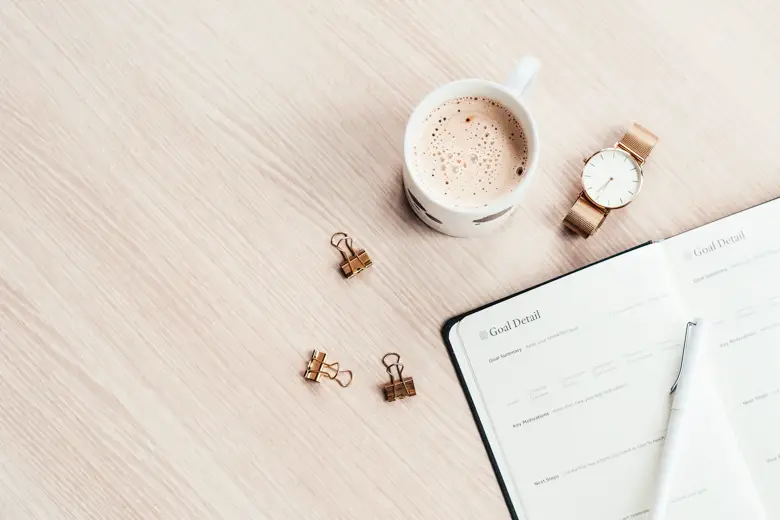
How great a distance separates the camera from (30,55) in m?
0.77

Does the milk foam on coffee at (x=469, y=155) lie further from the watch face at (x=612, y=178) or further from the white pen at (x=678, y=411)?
the white pen at (x=678, y=411)

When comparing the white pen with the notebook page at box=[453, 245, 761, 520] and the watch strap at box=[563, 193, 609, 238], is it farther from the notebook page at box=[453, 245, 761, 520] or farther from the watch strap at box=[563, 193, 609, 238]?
the watch strap at box=[563, 193, 609, 238]

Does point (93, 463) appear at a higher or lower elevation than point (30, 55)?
lower

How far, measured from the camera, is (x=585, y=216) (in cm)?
74

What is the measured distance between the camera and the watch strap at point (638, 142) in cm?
75

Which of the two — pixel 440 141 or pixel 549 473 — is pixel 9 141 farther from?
pixel 549 473

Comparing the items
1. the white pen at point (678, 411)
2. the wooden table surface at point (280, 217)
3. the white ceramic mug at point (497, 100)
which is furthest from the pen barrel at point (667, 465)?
the white ceramic mug at point (497, 100)

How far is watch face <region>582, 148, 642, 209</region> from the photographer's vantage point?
746mm

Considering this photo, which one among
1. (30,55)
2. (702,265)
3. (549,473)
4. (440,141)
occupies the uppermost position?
(30,55)

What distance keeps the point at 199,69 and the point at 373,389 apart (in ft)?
1.16

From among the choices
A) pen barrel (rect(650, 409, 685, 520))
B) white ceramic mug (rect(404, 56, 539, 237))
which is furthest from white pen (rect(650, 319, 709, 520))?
white ceramic mug (rect(404, 56, 539, 237))

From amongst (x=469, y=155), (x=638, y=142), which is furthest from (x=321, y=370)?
(x=638, y=142)

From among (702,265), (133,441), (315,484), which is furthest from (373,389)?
(702,265)

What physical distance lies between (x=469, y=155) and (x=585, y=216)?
129mm
